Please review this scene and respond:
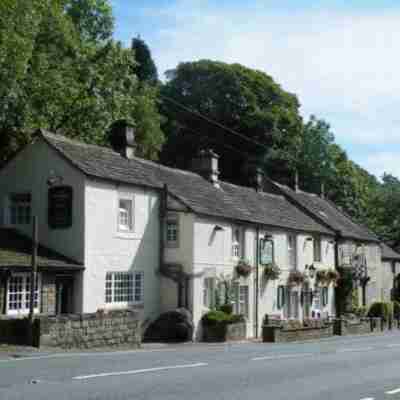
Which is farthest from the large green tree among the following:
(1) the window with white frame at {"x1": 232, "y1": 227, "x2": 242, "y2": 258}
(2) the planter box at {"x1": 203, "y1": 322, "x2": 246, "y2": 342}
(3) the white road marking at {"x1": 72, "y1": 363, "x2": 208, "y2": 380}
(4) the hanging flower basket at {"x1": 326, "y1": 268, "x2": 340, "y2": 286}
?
(3) the white road marking at {"x1": 72, "y1": 363, "x2": 208, "y2": 380}

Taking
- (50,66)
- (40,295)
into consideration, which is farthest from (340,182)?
(40,295)

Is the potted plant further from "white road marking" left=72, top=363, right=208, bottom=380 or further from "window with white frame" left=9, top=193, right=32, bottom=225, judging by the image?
"white road marking" left=72, top=363, right=208, bottom=380

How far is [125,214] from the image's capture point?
31828 mm

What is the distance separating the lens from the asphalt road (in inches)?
489

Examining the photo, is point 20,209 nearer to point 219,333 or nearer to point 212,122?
point 219,333

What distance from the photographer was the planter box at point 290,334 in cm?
3391

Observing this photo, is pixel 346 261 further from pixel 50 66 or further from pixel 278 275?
pixel 50 66

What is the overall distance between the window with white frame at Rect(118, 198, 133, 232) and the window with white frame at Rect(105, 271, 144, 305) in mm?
1914

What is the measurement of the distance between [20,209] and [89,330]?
8.71 m

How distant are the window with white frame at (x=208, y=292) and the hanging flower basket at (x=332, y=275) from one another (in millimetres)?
14345

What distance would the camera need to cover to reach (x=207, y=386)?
533 inches

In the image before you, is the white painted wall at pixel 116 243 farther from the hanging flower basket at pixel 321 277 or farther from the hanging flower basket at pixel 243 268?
the hanging flower basket at pixel 321 277

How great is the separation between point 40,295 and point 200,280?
883cm

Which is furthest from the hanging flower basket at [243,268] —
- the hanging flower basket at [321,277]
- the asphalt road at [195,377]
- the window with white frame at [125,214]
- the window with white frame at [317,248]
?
the asphalt road at [195,377]
